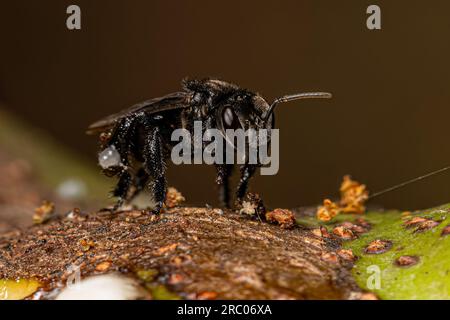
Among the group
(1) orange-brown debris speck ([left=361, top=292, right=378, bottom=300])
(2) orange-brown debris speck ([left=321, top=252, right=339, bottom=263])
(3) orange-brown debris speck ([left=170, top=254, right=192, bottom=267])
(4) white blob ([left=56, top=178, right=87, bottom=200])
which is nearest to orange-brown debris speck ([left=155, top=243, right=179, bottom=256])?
(3) orange-brown debris speck ([left=170, top=254, right=192, bottom=267])

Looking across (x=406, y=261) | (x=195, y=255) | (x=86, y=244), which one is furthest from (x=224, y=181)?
(x=406, y=261)

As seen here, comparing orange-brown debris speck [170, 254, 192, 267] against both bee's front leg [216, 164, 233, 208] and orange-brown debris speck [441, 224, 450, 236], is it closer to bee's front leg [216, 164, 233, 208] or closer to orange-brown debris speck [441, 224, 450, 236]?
orange-brown debris speck [441, 224, 450, 236]

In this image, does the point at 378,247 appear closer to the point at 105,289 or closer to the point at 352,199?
the point at 352,199

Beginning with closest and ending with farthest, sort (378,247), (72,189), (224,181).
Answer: (378,247)
(224,181)
(72,189)

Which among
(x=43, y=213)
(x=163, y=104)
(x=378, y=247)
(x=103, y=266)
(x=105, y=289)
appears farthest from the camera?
(x=43, y=213)

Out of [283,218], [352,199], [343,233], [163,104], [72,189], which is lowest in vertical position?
[343,233]

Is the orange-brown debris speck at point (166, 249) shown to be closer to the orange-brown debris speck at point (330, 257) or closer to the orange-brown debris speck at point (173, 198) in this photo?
the orange-brown debris speck at point (330, 257)

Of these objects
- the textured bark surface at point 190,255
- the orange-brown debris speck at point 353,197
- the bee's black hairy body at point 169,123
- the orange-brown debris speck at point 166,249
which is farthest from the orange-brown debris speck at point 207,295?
the orange-brown debris speck at point 353,197
